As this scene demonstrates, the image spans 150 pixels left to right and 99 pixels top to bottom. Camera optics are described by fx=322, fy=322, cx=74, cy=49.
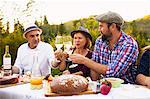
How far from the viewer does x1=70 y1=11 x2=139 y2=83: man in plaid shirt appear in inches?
136

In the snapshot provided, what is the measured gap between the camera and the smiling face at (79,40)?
402cm

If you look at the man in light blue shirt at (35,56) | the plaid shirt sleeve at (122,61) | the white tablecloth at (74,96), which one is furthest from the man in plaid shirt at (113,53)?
the man in light blue shirt at (35,56)

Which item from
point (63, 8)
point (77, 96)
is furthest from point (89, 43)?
point (63, 8)

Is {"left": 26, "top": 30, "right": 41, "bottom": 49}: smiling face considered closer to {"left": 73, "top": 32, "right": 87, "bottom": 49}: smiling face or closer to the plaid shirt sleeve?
{"left": 73, "top": 32, "right": 87, "bottom": 49}: smiling face

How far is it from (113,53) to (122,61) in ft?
0.55

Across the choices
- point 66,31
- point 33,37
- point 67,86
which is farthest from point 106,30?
point 66,31

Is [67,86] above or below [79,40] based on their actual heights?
below

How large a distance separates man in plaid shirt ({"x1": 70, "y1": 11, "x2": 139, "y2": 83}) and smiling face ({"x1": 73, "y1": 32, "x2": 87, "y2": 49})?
0.70 feet

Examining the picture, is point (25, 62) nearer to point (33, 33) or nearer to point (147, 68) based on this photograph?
point (33, 33)

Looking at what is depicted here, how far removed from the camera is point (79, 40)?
4031 millimetres

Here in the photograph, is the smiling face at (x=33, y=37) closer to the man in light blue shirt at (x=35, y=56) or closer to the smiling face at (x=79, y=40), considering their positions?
the man in light blue shirt at (x=35, y=56)

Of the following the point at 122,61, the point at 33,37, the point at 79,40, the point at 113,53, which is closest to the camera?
the point at 122,61

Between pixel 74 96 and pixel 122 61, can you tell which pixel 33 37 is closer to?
pixel 122 61

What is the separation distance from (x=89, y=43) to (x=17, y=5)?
331 cm
